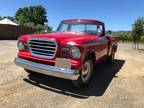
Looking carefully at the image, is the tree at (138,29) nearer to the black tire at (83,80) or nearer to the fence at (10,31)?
the black tire at (83,80)

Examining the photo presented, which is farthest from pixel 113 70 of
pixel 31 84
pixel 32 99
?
pixel 32 99

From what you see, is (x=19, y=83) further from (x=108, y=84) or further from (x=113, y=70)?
(x=113, y=70)

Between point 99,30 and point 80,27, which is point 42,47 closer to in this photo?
point 80,27

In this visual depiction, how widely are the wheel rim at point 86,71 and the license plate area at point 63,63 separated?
0.62 m

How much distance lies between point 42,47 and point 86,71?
1307 millimetres

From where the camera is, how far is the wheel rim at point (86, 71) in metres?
5.41

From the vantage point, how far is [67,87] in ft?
18.1

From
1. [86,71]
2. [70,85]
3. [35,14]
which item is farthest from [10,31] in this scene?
[35,14]

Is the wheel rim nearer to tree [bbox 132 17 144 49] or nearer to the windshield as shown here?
the windshield

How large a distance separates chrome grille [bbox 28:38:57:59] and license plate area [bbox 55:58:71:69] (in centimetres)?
22

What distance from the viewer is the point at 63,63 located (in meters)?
4.89

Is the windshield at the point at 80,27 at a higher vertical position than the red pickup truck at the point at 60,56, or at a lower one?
higher

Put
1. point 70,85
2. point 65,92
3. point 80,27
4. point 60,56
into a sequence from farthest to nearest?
point 80,27
point 70,85
point 65,92
point 60,56

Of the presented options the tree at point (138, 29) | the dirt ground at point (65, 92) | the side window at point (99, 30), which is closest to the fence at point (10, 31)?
the tree at point (138, 29)
